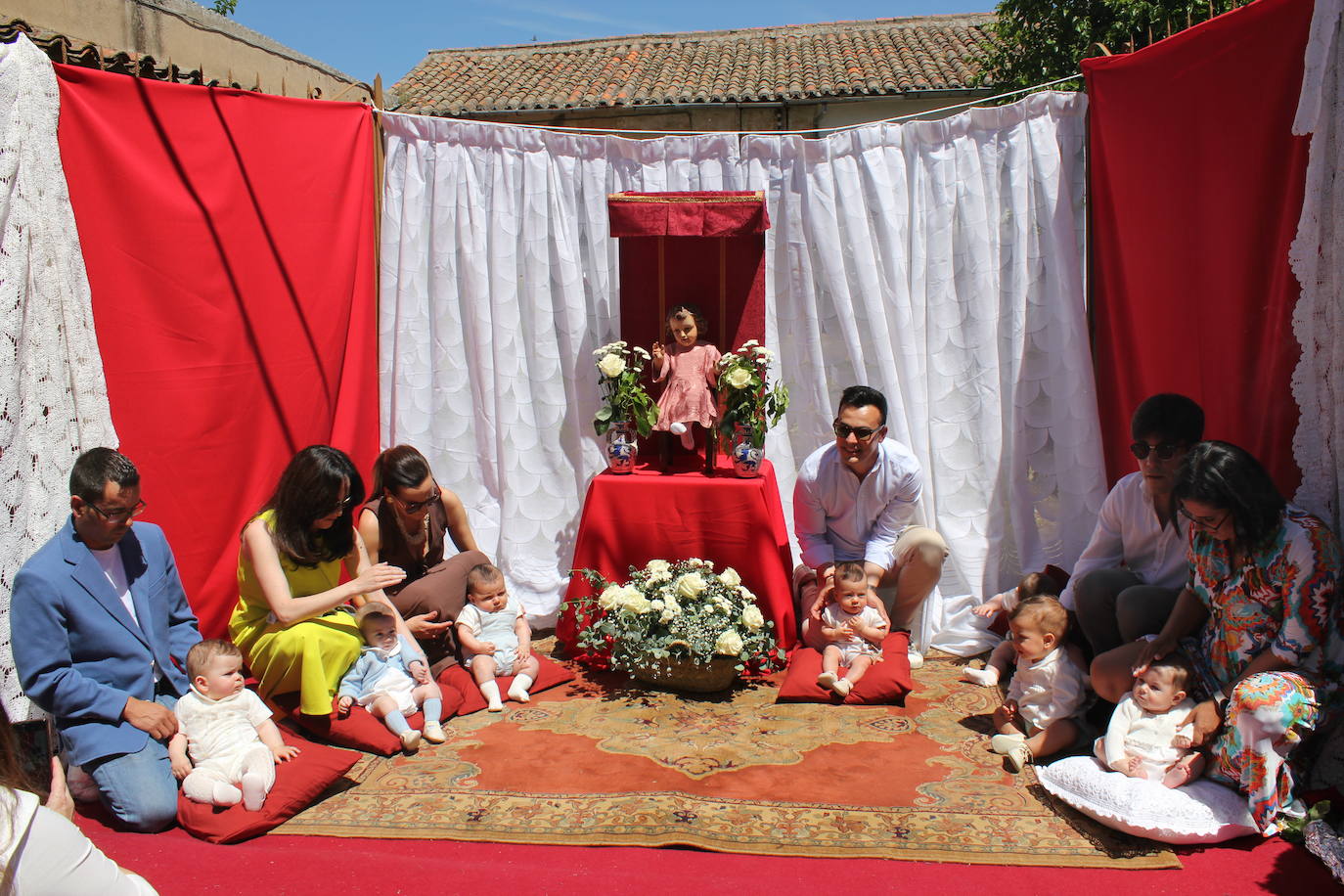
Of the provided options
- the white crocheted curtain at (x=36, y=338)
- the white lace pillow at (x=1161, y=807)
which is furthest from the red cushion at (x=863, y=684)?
the white crocheted curtain at (x=36, y=338)

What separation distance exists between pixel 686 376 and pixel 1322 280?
8.95ft

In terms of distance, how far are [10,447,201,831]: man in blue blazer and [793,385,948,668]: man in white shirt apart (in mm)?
2616

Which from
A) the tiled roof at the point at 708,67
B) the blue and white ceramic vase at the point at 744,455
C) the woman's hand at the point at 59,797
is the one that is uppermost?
the tiled roof at the point at 708,67

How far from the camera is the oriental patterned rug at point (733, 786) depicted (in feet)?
10.3

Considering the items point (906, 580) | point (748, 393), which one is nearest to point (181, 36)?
point (748, 393)

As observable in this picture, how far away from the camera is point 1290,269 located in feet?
11.8

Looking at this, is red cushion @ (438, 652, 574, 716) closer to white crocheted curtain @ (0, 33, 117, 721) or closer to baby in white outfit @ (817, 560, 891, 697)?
baby in white outfit @ (817, 560, 891, 697)

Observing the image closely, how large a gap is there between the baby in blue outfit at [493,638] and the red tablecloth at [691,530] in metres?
0.45

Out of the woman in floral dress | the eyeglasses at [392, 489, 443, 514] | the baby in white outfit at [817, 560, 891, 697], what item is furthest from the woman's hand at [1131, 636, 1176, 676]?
the eyeglasses at [392, 489, 443, 514]

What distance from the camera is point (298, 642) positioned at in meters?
3.87

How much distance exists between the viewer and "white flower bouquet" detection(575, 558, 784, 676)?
14.3 ft

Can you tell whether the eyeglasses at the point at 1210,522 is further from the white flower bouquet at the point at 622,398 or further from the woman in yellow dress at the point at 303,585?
the woman in yellow dress at the point at 303,585

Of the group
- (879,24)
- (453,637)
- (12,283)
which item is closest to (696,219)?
(453,637)

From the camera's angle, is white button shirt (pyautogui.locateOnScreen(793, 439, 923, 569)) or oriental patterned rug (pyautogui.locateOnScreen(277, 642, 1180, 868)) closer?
oriental patterned rug (pyautogui.locateOnScreen(277, 642, 1180, 868))
